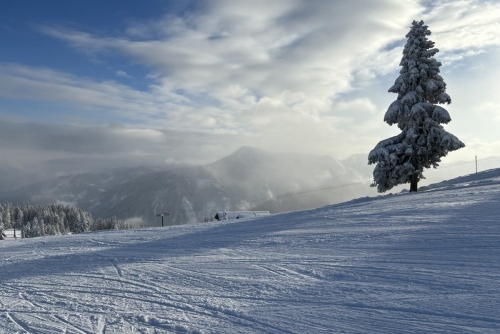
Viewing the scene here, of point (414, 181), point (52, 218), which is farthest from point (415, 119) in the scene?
point (52, 218)

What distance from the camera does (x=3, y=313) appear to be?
271 inches

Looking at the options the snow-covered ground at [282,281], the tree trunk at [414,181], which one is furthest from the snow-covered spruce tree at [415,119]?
the snow-covered ground at [282,281]

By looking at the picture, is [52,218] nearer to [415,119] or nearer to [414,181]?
[414,181]

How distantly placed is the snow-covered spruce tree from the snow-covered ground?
980 centimetres

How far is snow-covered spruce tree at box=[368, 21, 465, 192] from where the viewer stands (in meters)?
23.5

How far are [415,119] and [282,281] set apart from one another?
63.2 feet

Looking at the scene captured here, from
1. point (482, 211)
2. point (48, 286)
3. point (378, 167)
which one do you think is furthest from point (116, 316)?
point (378, 167)

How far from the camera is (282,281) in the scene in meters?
7.84

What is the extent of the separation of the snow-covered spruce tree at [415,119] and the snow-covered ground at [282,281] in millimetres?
9795

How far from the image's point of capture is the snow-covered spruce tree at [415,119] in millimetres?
23500

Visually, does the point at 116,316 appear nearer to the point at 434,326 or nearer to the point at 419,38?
the point at 434,326

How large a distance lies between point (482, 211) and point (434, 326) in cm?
929

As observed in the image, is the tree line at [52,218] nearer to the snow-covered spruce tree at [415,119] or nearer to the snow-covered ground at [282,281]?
the snow-covered spruce tree at [415,119]

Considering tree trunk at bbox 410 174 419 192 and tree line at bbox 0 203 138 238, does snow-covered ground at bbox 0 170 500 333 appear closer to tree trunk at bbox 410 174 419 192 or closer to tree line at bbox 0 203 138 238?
tree trunk at bbox 410 174 419 192
